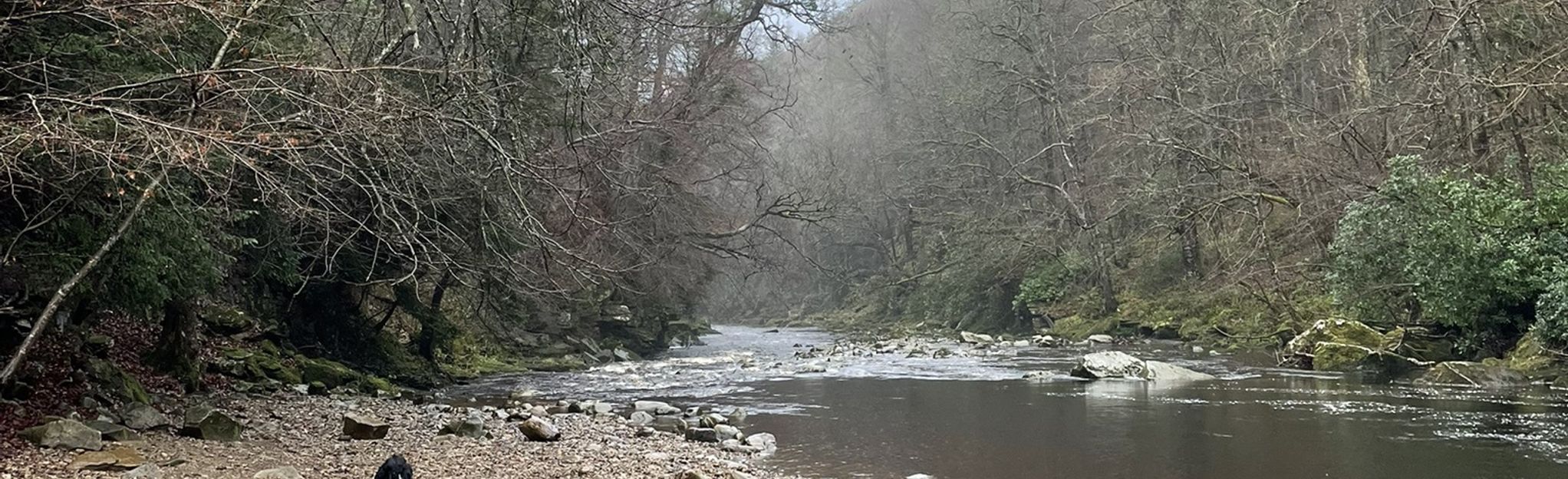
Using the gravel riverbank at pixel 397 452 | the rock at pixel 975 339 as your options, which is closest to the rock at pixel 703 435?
the gravel riverbank at pixel 397 452

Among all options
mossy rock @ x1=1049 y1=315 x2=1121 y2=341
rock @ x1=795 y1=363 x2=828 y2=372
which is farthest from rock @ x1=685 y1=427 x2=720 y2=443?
mossy rock @ x1=1049 y1=315 x2=1121 y2=341

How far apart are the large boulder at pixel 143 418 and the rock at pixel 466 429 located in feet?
6.34

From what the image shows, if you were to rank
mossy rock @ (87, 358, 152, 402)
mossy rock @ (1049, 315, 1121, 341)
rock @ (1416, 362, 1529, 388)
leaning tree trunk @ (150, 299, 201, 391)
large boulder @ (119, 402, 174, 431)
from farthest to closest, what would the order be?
mossy rock @ (1049, 315, 1121, 341) → rock @ (1416, 362, 1529, 388) → leaning tree trunk @ (150, 299, 201, 391) → mossy rock @ (87, 358, 152, 402) → large boulder @ (119, 402, 174, 431)

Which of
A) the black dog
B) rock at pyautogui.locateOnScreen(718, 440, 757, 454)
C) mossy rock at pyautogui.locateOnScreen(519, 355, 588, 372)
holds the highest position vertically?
mossy rock at pyautogui.locateOnScreen(519, 355, 588, 372)

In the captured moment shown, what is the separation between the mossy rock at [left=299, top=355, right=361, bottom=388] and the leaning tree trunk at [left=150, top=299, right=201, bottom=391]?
7.52 feet

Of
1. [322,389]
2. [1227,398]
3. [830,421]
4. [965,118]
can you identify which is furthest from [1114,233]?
[322,389]

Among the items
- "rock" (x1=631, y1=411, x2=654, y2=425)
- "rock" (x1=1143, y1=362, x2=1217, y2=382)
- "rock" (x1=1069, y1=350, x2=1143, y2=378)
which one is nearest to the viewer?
"rock" (x1=631, y1=411, x2=654, y2=425)

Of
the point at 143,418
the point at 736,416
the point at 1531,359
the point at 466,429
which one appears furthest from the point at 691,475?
the point at 1531,359

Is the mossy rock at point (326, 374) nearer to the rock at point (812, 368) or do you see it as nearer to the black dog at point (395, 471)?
the rock at point (812, 368)

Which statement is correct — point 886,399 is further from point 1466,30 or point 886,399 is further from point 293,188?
point 1466,30

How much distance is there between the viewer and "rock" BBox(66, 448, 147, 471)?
223 inches

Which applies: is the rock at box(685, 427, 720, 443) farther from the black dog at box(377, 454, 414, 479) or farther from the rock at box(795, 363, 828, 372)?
the rock at box(795, 363, 828, 372)

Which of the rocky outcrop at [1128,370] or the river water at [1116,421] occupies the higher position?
the rocky outcrop at [1128,370]

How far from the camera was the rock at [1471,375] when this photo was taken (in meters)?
11.8
